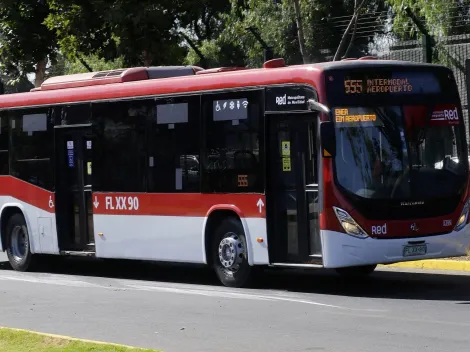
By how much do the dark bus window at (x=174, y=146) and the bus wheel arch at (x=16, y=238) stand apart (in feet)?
12.2

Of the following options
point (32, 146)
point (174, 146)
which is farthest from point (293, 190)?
point (32, 146)

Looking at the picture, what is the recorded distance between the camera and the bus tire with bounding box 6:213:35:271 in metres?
19.9

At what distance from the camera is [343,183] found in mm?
14281

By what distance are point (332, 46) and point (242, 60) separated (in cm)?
763

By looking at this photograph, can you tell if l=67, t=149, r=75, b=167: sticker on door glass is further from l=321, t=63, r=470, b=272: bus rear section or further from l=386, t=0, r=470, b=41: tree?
l=386, t=0, r=470, b=41: tree

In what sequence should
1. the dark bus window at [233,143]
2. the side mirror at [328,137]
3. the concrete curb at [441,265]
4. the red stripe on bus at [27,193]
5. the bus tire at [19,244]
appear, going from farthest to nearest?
the bus tire at [19,244] < the red stripe on bus at [27,193] < the concrete curb at [441,265] < the dark bus window at [233,143] < the side mirror at [328,137]

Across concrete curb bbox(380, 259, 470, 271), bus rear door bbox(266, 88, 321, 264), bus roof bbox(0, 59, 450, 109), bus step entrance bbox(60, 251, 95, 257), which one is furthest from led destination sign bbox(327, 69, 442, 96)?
bus step entrance bbox(60, 251, 95, 257)

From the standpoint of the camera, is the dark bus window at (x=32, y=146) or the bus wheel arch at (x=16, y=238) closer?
the dark bus window at (x=32, y=146)

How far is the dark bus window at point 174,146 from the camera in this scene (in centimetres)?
1642

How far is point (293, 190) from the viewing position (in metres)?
14.9

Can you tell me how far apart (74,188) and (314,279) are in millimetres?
4293

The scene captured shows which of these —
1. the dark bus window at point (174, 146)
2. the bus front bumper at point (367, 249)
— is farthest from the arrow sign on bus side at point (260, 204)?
the dark bus window at point (174, 146)

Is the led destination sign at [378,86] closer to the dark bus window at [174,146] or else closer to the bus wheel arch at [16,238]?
the dark bus window at [174,146]

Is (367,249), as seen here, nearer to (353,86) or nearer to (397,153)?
(397,153)
